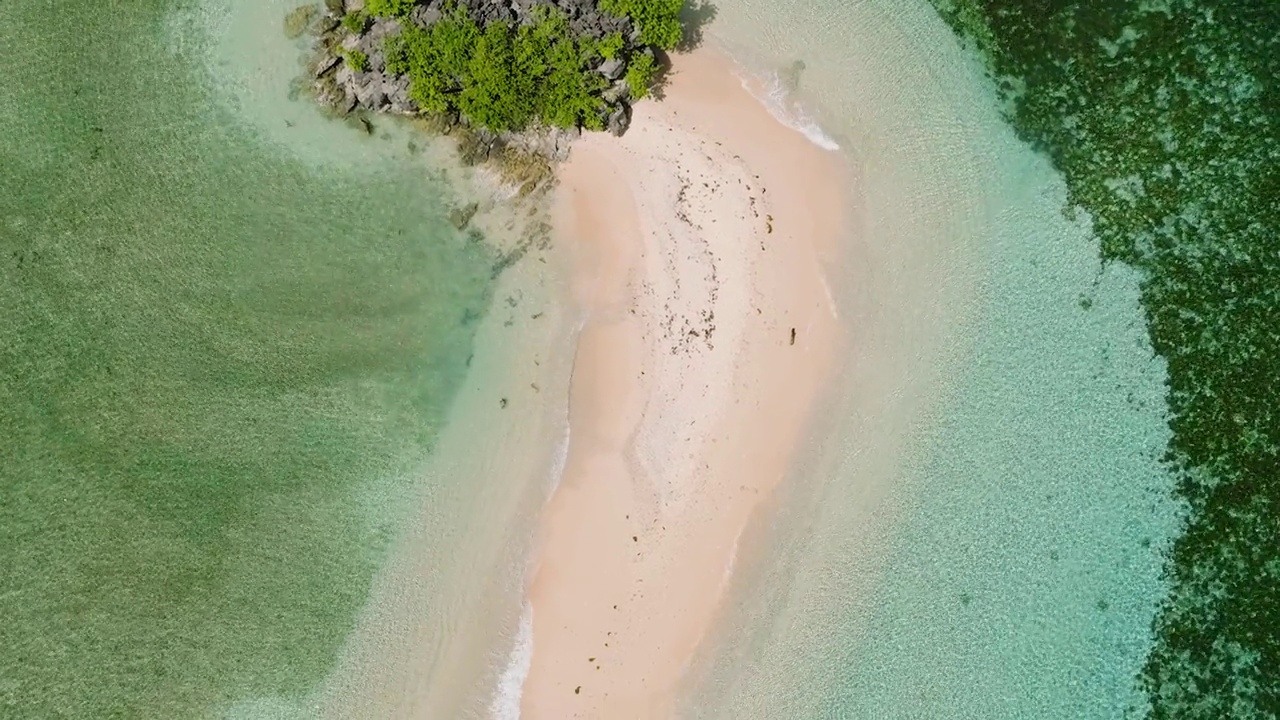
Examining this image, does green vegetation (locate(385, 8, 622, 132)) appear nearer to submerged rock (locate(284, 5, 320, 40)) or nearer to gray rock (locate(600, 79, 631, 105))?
gray rock (locate(600, 79, 631, 105))

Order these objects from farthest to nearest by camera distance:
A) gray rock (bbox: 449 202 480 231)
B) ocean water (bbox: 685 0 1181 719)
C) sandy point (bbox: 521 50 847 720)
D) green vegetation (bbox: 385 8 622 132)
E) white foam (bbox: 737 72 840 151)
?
white foam (bbox: 737 72 840 151)
gray rock (bbox: 449 202 480 231)
ocean water (bbox: 685 0 1181 719)
sandy point (bbox: 521 50 847 720)
green vegetation (bbox: 385 8 622 132)

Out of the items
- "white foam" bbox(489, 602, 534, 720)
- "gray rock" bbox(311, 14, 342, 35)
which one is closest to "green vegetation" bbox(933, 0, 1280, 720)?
"white foam" bbox(489, 602, 534, 720)

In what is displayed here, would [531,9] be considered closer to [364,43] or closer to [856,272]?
[364,43]

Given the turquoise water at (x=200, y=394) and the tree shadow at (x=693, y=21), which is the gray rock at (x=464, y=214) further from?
the tree shadow at (x=693, y=21)

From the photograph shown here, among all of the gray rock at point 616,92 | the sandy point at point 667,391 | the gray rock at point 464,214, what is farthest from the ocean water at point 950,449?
the gray rock at point 464,214

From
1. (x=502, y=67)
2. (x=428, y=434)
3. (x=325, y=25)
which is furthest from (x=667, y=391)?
(x=325, y=25)

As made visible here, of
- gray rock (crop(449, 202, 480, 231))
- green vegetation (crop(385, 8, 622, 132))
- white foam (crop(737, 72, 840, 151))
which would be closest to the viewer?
green vegetation (crop(385, 8, 622, 132))

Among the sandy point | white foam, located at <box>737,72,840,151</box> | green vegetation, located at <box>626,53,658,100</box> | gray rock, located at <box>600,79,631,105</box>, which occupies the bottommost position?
the sandy point
